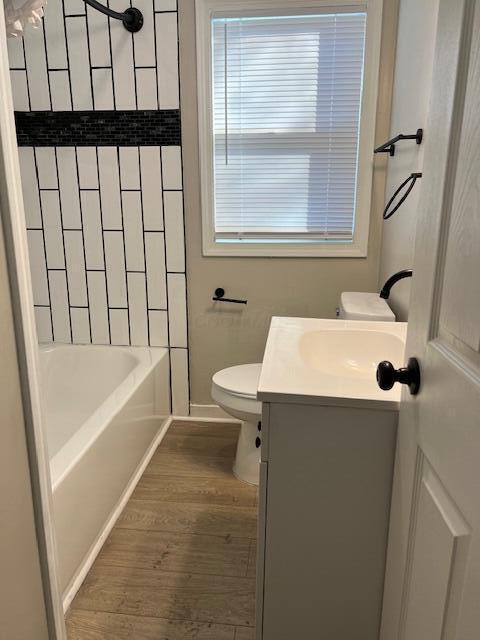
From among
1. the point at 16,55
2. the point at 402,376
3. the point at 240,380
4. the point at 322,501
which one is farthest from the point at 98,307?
the point at 402,376

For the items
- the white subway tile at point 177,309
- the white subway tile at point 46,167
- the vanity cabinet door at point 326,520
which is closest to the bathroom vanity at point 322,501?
the vanity cabinet door at point 326,520

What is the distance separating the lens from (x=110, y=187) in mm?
→ 2607

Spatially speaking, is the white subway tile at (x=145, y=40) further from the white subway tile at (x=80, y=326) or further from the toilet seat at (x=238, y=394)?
the toilet seat at (x=238, y=394)

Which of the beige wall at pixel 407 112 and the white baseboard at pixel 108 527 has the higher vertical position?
the beige wall at pixel 407 112

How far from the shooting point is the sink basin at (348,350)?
1579 mm

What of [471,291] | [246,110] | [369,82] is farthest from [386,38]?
[471,291]

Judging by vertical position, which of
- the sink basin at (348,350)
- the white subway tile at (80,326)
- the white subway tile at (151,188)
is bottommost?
the white subway tile at (80,326)

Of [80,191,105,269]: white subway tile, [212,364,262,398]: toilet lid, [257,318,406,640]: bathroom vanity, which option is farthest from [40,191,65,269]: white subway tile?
[257,318,406,640]: bathroom vanity

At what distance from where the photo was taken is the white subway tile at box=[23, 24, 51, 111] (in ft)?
8.11

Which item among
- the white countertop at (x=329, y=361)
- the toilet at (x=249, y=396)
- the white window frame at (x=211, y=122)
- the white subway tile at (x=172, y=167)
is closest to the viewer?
the white countertop at (x=329, y=361)

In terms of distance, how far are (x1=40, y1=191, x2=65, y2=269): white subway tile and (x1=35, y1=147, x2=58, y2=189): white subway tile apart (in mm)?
48

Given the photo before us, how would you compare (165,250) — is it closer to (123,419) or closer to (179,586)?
(123,419)

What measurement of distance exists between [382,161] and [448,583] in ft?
7.08

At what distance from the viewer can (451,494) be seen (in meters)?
0.68
